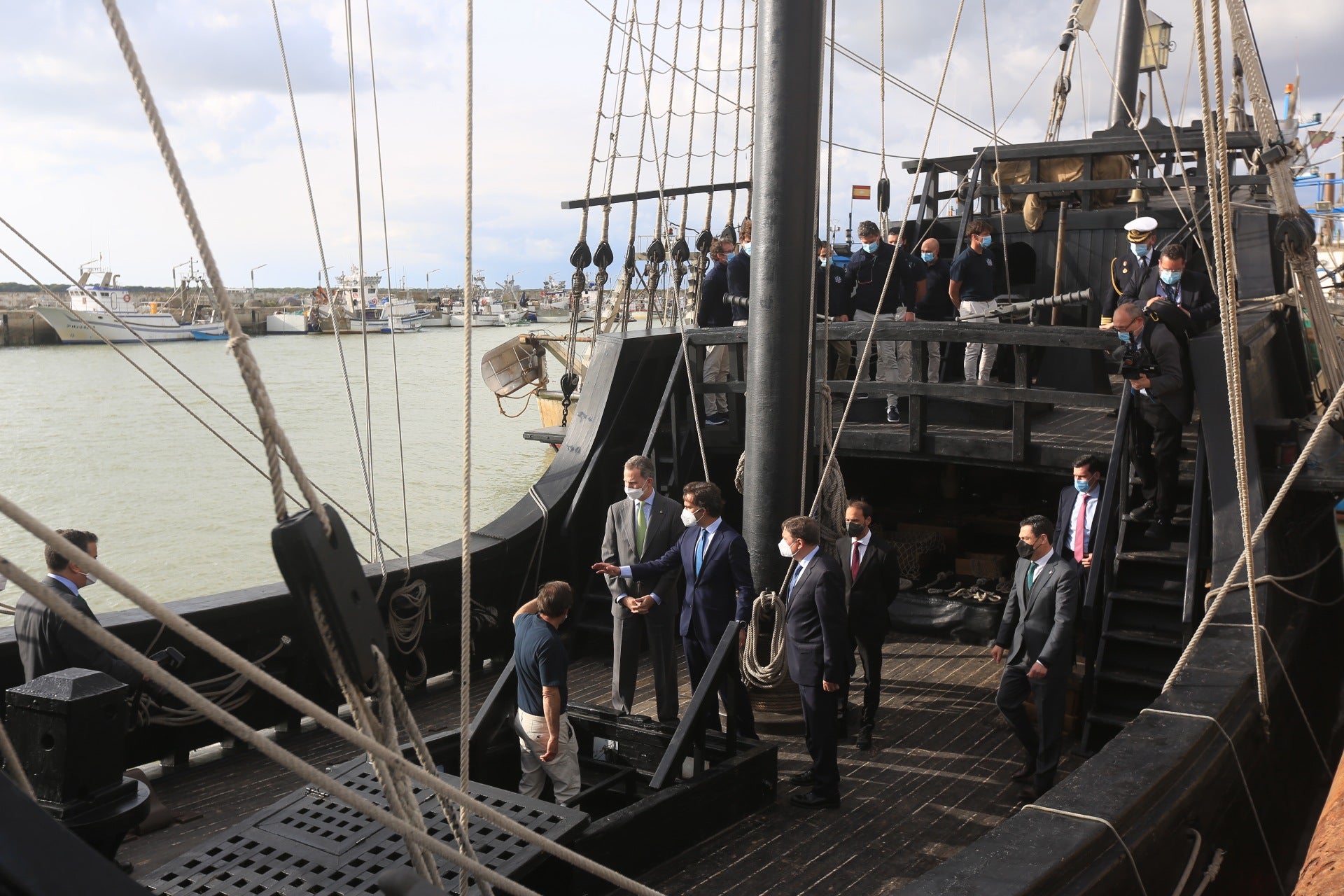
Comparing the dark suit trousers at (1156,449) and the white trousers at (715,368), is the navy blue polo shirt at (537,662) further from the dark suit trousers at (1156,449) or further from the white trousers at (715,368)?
the white trousers at (715,368)

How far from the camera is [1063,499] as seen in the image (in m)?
5.98

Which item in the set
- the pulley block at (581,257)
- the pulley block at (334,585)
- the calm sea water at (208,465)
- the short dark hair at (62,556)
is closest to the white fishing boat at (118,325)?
the calm sea water at (208,465)

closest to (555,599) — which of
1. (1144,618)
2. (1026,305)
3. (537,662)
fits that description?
(537,662)

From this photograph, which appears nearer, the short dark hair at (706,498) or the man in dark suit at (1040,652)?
the man in dark suit at (1040,652)

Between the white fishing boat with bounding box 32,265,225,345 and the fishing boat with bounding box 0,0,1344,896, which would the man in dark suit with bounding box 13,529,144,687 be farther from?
the white fishing boat with bounding box 32,265,225,345

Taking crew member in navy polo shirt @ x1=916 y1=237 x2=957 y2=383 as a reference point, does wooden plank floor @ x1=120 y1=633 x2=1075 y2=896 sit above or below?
below

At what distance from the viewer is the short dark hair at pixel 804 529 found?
4.92 m

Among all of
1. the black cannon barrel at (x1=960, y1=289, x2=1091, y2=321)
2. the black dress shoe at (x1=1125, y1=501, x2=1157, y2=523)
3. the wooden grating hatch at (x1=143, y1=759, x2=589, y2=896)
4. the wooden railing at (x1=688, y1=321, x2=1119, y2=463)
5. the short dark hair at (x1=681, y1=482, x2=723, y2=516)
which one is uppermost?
the black cannon barrel at (x1=960, y1=289, x2=1091, y2=321)

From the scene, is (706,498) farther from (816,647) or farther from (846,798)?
(846,798)

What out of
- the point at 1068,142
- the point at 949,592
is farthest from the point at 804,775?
the point at 1068,142

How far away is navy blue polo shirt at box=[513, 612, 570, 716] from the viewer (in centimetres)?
423

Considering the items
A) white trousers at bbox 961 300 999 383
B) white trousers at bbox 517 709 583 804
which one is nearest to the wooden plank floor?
white trousers at bbox 517 709 583 804

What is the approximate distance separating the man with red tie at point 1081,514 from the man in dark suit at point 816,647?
1.65 metres

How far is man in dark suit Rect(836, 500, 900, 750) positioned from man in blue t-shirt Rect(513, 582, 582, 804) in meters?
1.72
